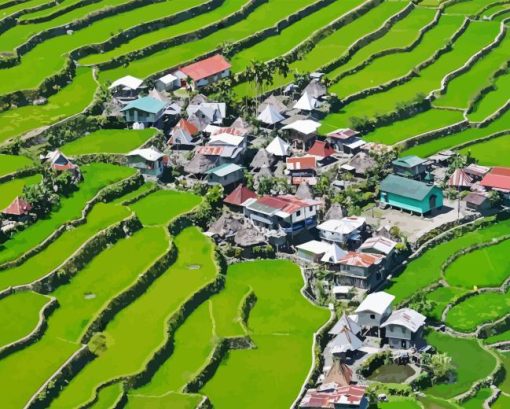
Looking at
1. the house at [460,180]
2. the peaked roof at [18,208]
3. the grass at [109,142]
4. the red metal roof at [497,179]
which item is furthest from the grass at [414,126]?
the peaked roof at [18,208]

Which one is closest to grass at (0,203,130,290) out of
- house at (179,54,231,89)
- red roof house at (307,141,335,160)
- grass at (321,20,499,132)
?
red roof house at (307,141,335,160)

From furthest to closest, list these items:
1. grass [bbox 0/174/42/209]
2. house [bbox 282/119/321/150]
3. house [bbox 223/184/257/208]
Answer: house [bbox 282/119/321/150] → house [bbox 223/184/257/208] → grass [bbox 0/174/42/209]

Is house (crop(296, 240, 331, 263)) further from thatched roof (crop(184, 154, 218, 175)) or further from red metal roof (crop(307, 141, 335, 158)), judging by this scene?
red metal roof (crop(307, 141, 335, 158))

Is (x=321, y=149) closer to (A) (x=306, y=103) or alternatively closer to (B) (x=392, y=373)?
(A) (x=306, y=103)

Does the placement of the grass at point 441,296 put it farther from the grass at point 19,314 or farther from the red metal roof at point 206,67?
the red metal roof at point 206,67

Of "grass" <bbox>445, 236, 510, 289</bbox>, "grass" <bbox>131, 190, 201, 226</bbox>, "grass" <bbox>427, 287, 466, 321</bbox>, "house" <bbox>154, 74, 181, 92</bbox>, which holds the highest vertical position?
"house" <bbox>154, 74, 181, 92</bbox>
